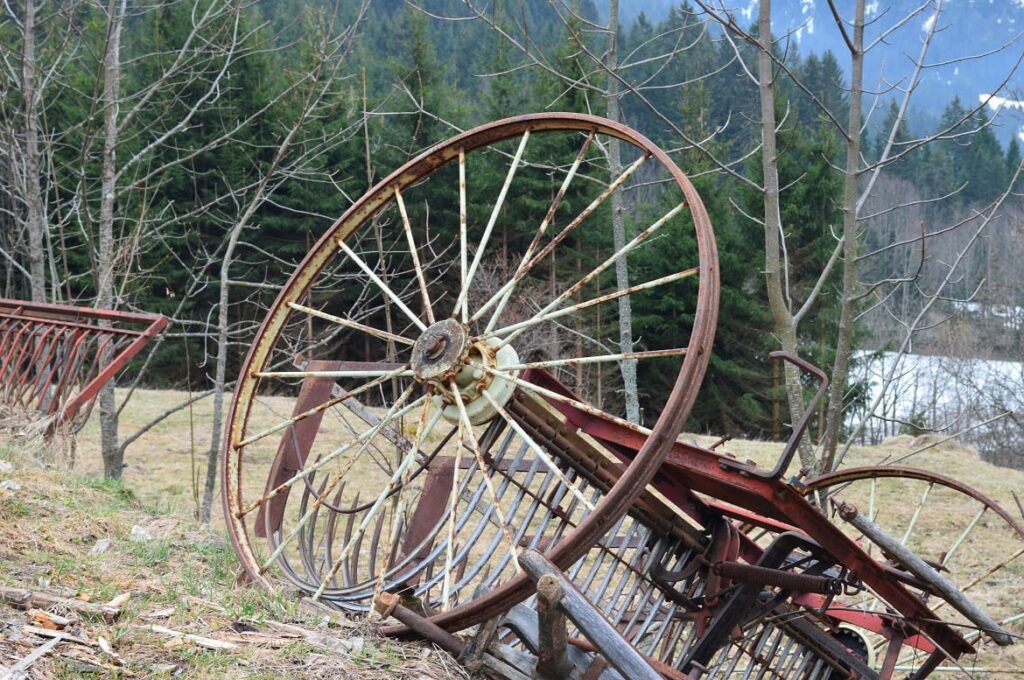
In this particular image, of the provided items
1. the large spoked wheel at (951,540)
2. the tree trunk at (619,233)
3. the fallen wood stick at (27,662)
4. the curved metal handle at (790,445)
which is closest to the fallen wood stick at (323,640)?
the fallen wood stick at (27,662)

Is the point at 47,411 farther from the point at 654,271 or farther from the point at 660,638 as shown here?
the point at 654,271

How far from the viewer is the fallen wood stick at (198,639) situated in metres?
2.96

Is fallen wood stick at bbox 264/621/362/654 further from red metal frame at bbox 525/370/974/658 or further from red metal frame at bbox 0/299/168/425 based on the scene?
red metal frame at bbox 0/299/168/425

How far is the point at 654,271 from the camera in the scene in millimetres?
21391

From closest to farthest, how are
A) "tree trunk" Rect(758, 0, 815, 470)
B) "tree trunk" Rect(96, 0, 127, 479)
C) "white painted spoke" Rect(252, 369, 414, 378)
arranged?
1. "white painted spoke" Rect(252, 369, 414, 378)
2. "tree trunk" Rect(758, 0, 815, 470)
3. "tree trunk" Rect(96, 0, 127, 479)

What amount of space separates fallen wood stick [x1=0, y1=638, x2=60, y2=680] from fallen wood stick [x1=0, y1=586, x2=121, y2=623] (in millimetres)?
251

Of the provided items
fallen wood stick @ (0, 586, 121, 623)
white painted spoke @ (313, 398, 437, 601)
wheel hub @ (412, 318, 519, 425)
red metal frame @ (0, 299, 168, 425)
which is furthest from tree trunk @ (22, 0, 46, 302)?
wheel hub @ (412, 318, 519, 425)

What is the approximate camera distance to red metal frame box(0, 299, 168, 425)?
20.8 feet

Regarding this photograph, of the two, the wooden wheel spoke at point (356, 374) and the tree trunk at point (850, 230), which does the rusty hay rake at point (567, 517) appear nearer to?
the wooden wheel spoke at point (356, 374)

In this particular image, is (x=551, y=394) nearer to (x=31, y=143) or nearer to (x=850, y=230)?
(x=850, y=230)

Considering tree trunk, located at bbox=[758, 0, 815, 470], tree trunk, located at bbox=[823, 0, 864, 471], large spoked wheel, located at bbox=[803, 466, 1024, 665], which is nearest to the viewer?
tree trunk, located at bbox=[823, 0, 864, 471]

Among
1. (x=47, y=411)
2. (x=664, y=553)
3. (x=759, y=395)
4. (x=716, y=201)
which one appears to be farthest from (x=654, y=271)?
(x=664, y=553)

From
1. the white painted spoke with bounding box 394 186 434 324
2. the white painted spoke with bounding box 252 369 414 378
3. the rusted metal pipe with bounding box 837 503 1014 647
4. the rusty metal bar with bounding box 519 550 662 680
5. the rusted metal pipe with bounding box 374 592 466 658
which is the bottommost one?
the rusted metal pipe with bounding box 374 592 466 658

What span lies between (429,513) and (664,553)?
1.03 metres
